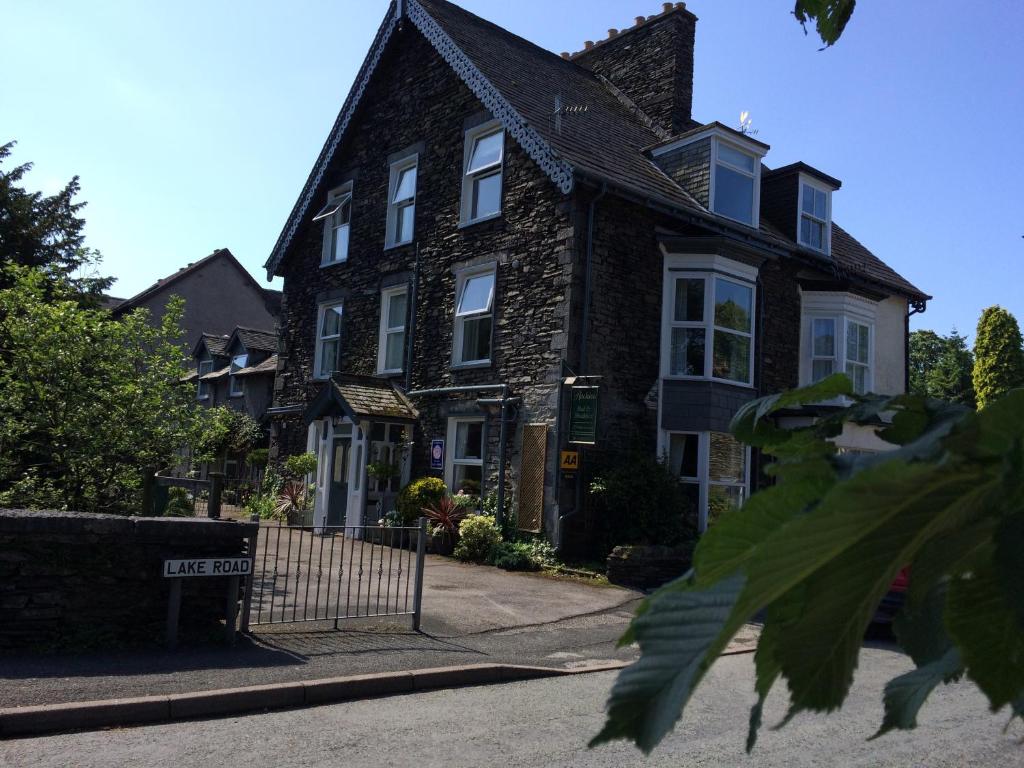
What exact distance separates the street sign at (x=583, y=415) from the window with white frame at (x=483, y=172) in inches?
187

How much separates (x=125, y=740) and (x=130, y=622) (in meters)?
2.58

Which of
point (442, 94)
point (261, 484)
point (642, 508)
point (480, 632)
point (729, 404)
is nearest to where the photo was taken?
point (480, 632)

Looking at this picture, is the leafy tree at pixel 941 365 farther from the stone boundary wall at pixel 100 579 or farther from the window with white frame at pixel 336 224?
the stone boundary wall at pixel 100 579

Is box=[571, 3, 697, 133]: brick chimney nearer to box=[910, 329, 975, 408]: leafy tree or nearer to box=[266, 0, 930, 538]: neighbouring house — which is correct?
box=[266, 0, 930, 538]: neighbouring house

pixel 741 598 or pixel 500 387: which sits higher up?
pixel 500 387

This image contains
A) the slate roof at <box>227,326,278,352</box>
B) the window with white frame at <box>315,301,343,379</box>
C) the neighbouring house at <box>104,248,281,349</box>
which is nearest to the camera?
the window with white frame at <box>315,301,343,379</box>

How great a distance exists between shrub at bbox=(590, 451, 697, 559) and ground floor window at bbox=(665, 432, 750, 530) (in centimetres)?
93

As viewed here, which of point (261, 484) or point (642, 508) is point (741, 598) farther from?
point (261, 484)

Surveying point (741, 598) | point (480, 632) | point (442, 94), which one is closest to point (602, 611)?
point (480, 632)

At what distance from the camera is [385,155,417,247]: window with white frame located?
20.8 m

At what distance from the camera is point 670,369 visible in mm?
17109

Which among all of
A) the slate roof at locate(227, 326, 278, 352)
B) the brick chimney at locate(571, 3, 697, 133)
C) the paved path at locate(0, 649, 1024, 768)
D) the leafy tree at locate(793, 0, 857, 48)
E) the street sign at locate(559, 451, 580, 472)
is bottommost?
the paved path at locate(0, 649, 1024, 768)

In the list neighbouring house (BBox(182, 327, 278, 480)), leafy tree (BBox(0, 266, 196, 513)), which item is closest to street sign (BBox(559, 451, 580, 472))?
leafy tree (BBox(0, 266, 196, 513))

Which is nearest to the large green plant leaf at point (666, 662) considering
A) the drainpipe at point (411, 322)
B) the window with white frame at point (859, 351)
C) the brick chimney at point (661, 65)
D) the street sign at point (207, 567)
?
the street sign at point (207, 567)
